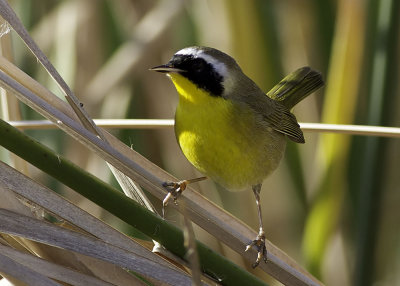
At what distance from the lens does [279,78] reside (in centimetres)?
328

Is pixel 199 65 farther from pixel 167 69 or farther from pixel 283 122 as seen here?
pixel 283 122

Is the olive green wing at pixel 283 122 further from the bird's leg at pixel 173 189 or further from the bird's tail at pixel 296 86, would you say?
the bird's leg at pixel 173 189

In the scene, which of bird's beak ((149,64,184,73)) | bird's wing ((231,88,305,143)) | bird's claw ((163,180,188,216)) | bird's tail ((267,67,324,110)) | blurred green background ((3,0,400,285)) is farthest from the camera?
bird's tail ((267,67,324,110))

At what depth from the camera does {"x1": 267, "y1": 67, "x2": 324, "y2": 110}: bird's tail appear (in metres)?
2.95

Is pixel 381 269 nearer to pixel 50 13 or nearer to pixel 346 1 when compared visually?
pixel 346 1

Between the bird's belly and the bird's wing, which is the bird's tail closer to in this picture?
the bird's wing

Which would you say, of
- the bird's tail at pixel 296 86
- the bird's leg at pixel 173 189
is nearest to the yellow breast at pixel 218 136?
the bird's leg at pixel 173 189

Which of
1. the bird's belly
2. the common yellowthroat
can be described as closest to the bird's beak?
the common yellowthroat

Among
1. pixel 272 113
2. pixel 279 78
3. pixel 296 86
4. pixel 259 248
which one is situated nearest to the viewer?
pixel 259 248

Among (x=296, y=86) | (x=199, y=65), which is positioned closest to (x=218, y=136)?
(x=199, y=65)

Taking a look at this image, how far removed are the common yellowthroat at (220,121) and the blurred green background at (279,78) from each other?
488mm

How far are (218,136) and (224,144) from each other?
35mm

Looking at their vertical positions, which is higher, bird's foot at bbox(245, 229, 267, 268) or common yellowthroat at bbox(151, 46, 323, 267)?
common yellowthroat at bbox(151, 46, 323, 267)

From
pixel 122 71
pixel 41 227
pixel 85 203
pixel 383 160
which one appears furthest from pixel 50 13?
pixel 41 227
